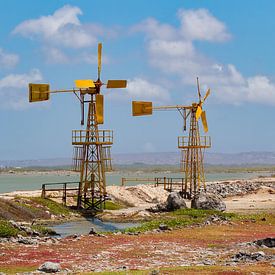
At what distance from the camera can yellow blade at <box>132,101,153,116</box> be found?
196 ft

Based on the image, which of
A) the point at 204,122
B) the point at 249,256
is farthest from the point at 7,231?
the point at 204,122

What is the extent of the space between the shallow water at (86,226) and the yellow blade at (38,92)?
1098 centimetres

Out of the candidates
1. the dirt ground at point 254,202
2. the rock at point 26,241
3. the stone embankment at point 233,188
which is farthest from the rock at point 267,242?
the stone embankment at point 233,188

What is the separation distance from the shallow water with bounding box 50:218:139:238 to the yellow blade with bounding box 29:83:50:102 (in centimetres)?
1098

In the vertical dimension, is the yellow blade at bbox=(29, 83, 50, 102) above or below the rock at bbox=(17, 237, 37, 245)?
above

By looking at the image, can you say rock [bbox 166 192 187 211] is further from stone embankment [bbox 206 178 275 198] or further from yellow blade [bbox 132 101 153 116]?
stone embankment [bbox 206 178 275 198]

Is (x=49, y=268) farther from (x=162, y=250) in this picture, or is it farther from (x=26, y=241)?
(x=26, y=241)

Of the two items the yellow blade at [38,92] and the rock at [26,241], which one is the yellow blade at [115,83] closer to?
the yellow blade at [38,92]

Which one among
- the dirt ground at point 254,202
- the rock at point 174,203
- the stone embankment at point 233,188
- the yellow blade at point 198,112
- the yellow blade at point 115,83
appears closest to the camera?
the rock at point 174,203

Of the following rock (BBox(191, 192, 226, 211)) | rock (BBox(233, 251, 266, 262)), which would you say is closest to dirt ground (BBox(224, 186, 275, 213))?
rock (BBox(191, 192, 226, 211))

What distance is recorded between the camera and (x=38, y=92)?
163 feet

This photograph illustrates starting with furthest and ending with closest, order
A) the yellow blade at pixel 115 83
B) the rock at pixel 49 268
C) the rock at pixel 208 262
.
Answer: the yellow blade at pixel 115 83 → the rock at pixel 208 262 → the rock at pixel 49 268

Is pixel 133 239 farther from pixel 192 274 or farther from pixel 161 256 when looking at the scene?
pixel 192 274

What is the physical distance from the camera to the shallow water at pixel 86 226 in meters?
38.4
